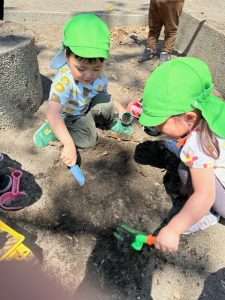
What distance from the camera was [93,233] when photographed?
172 centimetres

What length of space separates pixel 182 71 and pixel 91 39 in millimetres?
641

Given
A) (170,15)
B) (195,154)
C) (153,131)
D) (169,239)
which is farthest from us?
(170,15)

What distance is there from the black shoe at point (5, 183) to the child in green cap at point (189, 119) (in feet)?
2.82

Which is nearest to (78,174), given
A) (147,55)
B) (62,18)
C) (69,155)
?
(69,155)

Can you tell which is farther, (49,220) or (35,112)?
(35,112)

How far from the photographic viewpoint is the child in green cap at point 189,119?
1.32 meters

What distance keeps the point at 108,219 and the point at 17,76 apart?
3.60 ft

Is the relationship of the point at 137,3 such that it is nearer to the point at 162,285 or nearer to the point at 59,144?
the point at 59,144

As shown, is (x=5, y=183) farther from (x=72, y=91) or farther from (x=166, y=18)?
(x=166, y=18)

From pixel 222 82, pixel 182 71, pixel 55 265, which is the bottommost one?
pixel 55 265

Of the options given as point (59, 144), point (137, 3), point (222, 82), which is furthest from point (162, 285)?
point (137, 3)

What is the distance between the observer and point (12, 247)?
142 cm

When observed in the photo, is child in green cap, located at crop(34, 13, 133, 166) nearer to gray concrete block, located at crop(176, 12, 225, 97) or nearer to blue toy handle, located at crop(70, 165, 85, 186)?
blue toy handle, located at crop(70, 165, 85, 186)

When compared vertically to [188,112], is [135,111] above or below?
below
